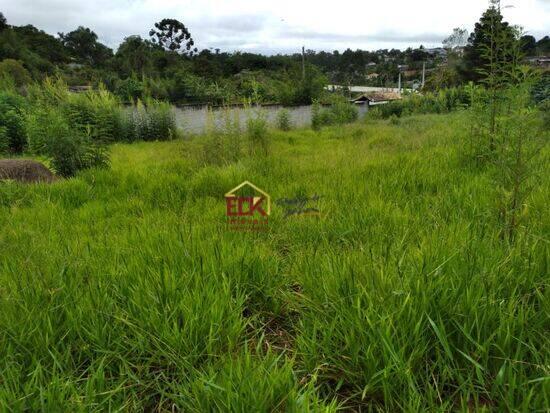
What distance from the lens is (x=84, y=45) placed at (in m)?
61.2

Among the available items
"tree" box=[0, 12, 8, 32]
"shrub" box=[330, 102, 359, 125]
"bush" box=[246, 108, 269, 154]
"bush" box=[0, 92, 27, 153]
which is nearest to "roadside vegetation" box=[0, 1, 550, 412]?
"bush" box=[246, 108, 269, 154]

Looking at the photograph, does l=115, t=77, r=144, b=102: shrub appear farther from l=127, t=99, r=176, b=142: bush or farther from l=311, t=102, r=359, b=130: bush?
l=311, t=102, r=359, b=130: bush

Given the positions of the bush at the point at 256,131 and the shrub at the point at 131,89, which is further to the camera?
the shrub at the point at 131,89

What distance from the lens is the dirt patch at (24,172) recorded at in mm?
5020

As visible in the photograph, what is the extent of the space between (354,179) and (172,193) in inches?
Result: 78.2

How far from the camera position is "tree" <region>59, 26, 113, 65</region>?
6053 cm

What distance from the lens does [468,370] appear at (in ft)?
4.31

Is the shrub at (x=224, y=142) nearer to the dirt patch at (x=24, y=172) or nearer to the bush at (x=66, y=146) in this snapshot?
the bush at (x=66, y=146)

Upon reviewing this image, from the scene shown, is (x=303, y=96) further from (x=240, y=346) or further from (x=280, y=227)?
(x=240, y=346)

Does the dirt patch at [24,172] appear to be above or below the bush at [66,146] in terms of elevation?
below

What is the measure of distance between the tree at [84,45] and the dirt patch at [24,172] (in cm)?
6437

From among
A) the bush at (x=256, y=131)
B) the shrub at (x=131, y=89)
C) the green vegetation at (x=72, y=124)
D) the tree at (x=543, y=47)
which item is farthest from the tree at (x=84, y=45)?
the bush at (x=256, y=131)

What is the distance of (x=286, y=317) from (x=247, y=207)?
1.71 m

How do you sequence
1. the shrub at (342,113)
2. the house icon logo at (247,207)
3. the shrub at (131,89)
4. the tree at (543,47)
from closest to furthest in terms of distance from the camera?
the house icon logo at (247,207), the tree at (543,47), the shrub at (342,113), the shrub at (131,89)
